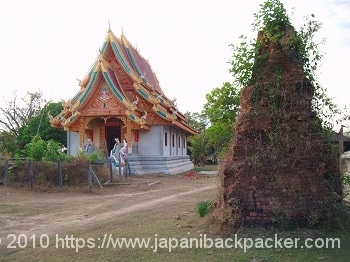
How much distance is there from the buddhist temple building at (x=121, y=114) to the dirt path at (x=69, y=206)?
6617 mm

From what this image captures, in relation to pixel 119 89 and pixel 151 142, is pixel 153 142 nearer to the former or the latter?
pixel 151 142

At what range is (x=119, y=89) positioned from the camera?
2211cm

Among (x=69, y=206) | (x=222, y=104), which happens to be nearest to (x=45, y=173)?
(x=69, y=206)

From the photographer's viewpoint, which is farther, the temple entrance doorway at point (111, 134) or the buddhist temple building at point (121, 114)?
the temple entrance doorway at point (111, 134)

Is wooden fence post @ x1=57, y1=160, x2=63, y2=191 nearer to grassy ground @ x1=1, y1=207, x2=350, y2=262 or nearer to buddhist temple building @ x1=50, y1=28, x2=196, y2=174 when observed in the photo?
buddhist temple building @ x1=50, y1=28, x2=196, y2=174

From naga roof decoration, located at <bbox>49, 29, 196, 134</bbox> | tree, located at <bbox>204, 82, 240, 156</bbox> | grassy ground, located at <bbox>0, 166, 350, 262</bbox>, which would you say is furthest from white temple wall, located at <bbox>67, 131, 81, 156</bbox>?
grassy ground, located at <bbox>0, 166, 350, 262</bbox>

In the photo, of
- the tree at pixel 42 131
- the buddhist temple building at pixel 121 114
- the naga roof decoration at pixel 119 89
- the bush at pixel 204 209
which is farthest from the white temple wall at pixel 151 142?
the bush at pixel 204 209

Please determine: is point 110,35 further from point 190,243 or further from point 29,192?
point 190,243

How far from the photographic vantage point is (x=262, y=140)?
6988 millimetres

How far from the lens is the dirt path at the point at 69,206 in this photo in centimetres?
851

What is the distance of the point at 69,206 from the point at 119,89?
11.7 meters

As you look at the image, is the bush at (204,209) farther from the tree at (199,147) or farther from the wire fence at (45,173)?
the tree at (199,147)

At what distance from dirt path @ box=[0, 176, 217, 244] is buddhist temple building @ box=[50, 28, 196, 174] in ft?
21.7

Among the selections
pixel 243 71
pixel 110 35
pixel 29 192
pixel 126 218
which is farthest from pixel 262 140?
pixel 110 35
